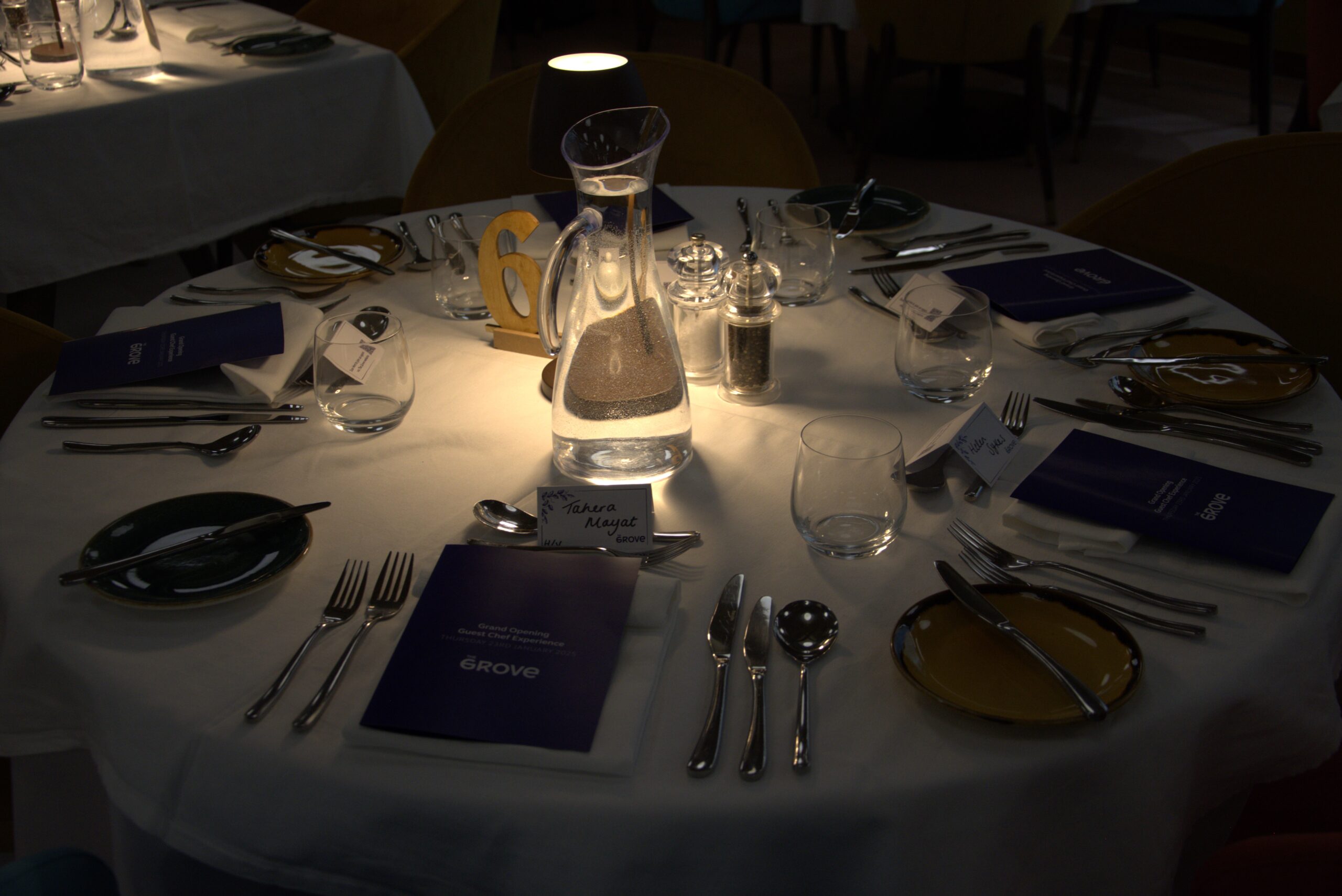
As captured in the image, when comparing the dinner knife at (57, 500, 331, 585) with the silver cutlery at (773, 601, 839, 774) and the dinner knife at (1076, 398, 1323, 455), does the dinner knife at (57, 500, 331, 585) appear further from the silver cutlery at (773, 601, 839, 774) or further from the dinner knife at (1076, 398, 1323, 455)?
the dinner knife at (1076, 398, 1323, 455)

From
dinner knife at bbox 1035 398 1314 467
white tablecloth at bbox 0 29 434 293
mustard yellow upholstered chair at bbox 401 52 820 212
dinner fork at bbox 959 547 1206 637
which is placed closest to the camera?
dinner fork at bbox 959 547 1206 637

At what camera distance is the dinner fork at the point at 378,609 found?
0.76m

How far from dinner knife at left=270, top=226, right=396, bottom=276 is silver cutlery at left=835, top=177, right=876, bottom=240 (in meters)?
0.68

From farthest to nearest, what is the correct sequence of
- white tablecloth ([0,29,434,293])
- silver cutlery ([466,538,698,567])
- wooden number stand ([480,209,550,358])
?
white tablecloth ([0,29,434,293]) < wooden number stand ([480,209,550,358]) < silver cutlery ([466,538,698,567])

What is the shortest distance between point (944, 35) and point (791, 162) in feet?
6.00

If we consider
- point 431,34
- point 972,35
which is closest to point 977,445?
point 431,34

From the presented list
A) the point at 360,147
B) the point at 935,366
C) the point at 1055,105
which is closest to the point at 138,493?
the point at 935,366

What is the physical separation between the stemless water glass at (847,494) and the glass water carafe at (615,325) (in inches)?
6.5

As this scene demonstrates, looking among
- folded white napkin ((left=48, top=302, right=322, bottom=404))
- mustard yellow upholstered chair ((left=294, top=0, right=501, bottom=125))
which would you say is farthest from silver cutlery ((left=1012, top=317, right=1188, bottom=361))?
mustard yellow upholstered chair ((left=294, top=0, right=501, bottom=125))

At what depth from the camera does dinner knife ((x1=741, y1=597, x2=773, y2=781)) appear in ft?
2.31

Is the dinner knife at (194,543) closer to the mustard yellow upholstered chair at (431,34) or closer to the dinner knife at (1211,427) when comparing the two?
the dinner knife at (1211,427)

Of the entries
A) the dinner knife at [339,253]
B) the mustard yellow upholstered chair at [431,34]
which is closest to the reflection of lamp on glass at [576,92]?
the dinner knife at [339,253]

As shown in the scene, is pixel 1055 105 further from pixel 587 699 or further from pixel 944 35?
pixel 587 699

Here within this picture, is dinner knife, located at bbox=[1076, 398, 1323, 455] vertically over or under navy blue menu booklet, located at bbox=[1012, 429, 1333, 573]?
under
